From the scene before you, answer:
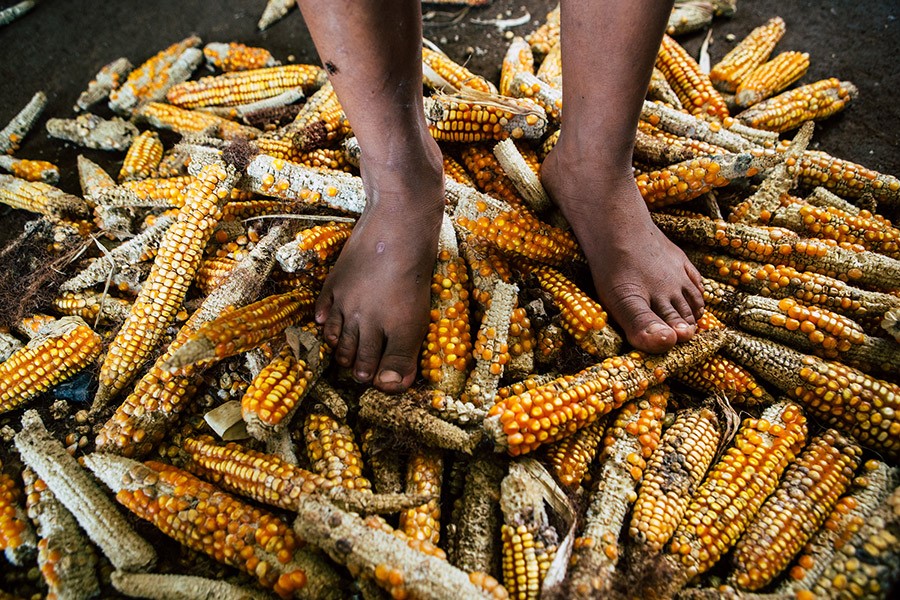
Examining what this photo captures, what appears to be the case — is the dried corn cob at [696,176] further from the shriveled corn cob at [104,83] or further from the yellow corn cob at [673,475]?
the shriveled corn cob at [104,83]

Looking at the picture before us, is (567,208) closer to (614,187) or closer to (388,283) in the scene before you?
(614,187)

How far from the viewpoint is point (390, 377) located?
1.71 meters

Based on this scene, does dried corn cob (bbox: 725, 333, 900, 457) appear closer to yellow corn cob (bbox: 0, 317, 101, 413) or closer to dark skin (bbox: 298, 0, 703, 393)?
dark skin (bbox: 298, 0, 703, 393)

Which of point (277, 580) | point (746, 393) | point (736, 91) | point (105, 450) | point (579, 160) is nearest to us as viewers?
point (277, 580)

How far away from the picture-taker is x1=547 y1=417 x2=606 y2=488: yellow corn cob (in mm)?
1614

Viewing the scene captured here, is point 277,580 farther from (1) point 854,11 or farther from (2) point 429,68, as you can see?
(1) point 854,11

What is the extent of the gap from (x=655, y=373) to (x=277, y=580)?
1.24 meters

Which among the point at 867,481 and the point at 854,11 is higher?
the point at 854,11

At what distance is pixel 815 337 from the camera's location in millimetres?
1728

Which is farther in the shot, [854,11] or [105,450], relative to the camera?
[854,11]

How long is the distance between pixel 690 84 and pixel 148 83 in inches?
108

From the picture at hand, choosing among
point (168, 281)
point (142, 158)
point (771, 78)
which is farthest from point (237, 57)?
point (771, 78)

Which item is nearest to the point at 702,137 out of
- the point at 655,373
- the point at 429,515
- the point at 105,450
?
the point at 655,373

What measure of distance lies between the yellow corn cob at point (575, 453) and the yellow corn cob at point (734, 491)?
0.98 feet
